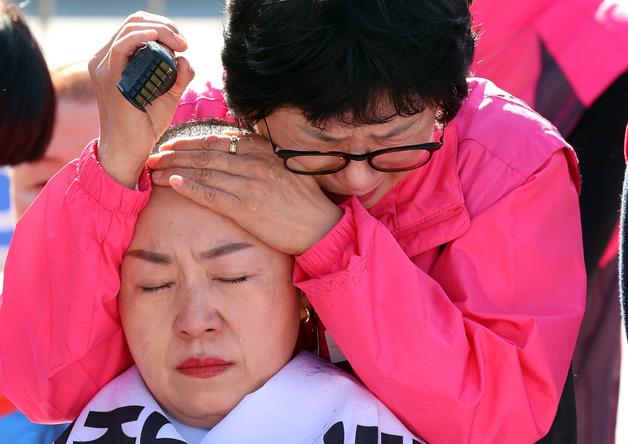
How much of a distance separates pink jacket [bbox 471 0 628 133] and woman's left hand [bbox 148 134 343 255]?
1.13 metres

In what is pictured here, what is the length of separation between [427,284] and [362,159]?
1.01 feet

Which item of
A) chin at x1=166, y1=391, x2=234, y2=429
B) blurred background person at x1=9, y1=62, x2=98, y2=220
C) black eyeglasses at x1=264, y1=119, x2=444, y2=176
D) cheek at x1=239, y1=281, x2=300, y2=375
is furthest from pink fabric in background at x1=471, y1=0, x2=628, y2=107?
chin at x1=166, y1=391, x2=234, y2=429

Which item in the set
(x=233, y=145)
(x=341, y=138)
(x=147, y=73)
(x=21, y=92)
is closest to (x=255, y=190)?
(x=233, y=145)

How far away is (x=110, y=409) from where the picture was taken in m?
2.65

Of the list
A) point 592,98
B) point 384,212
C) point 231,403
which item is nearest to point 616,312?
point 592,98

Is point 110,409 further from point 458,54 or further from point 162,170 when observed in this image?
point 458,54

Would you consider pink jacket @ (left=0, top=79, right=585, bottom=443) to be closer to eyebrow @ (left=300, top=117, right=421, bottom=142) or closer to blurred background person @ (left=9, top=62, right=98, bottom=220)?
eyebrow @ (left=300, top=117, right=421, bottom=142)

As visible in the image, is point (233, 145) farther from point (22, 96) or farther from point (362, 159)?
point (22, 96)

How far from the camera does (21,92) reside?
11.0ft

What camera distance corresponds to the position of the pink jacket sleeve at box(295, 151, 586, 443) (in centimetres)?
242

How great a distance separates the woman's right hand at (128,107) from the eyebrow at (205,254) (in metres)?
0.16

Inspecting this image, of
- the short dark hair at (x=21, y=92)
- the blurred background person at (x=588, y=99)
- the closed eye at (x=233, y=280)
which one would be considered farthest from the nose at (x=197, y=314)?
the blurred background person at (x=588, y=99)

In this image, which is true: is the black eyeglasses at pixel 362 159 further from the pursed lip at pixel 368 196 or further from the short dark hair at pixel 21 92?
the short dark hair at pixel 21 92

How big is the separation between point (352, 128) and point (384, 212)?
30cm
